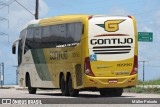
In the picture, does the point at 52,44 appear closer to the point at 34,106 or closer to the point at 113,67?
the point at 113,67

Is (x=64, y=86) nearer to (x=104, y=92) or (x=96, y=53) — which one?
(x=104, y=92)

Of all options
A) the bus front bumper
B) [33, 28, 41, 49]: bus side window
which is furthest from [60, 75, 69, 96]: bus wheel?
[33, 28, 41, 49]: bus side window

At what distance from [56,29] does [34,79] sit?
487 centimetres

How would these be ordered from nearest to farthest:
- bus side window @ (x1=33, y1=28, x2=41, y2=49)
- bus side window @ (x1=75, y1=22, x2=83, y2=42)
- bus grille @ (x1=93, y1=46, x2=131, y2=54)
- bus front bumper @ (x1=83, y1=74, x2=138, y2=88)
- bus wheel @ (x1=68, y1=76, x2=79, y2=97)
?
1. bus front bumper @ (x1=83, y1=74, x2=138, y2=88)
2. bus grille @ (x1=93, y1=46, x2=131, y2=54)
3. bus side window @ (x1=75, y1=22, x2=83, y2=42)
4. bus wheel @ (x1=68, y1=76, x2=79, y2=97)
5. bus side window @ (x1=33, y1=28, x2=41, y2=49)

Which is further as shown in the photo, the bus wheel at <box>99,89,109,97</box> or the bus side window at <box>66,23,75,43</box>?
the bus wheel at <box>99,89,109,97</box>

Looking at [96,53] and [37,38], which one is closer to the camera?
[96,53]

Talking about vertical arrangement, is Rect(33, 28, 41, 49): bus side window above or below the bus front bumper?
above

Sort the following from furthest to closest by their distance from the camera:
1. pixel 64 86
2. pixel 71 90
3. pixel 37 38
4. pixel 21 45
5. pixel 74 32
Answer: pixel 21 45 < pixel 37 38 < pixel 64 86 < pixel 71 90 < pixel 74 32

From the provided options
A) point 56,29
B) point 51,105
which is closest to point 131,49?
point 56,29

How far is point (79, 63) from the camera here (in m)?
28.6

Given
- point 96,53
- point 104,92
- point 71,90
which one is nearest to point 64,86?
point 71,90

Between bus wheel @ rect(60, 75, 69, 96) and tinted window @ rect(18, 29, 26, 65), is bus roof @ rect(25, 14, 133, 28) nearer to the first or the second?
tinted window @ rect(18, 29, 26, 65)

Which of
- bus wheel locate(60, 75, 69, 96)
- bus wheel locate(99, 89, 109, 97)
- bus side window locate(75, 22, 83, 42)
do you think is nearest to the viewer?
bus side window locate(75, 22, 83, 42)

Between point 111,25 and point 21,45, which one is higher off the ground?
point 111,25
